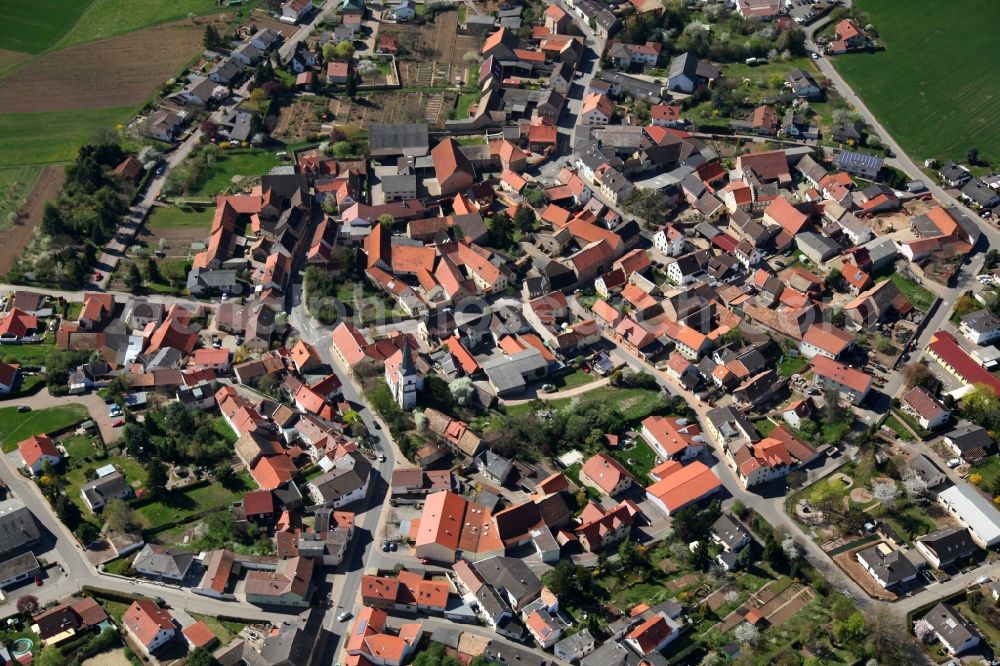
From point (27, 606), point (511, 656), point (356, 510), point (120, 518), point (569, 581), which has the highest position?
point (569, 581)

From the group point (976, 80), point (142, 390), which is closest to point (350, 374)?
point (142, 390)

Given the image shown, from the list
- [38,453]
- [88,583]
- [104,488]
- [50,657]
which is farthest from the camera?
[38,453]

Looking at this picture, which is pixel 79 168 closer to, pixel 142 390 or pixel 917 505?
pixel 142 390

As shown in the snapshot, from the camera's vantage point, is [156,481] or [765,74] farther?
[765,74]

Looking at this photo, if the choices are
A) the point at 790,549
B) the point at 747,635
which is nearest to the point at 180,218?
the point at 790,549

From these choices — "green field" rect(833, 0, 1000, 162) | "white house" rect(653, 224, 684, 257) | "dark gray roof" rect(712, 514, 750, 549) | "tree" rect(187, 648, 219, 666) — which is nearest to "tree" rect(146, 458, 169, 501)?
"tree" rect(187, 648, 219, 666)

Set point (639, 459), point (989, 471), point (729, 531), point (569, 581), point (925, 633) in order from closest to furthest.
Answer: point (925, 633), point (569, 581), point (729, 531), point (989, 471), point (639, 459)

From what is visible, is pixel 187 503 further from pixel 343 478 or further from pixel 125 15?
pixel 125 15

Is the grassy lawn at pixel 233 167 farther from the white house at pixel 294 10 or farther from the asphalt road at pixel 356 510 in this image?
the white house at pixel 294 10
